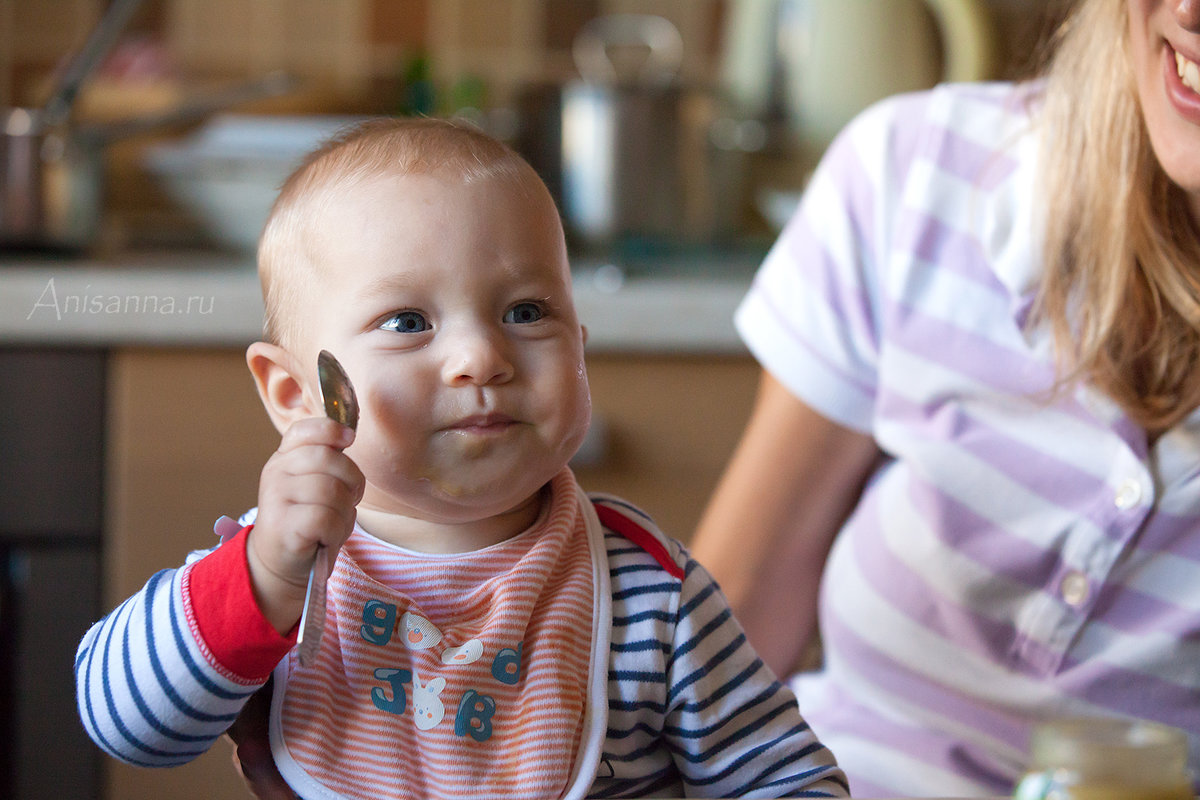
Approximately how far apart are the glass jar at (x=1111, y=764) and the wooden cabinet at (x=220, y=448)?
0.23m

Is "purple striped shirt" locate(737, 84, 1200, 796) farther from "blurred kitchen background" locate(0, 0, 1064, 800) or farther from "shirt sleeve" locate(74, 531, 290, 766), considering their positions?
"shirt sleeve" locate(74, 531, 290, 766)

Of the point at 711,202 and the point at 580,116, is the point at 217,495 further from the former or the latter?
the point at 711,202

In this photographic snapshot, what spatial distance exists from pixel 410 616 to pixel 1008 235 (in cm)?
48

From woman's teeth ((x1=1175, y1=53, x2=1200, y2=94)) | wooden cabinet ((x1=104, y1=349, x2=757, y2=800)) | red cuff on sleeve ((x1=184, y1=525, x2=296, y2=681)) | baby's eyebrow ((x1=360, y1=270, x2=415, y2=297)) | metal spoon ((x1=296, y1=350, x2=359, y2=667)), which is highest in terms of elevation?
woman's teeth ((x1=1175, y1=53, x2=1200, y2=94))

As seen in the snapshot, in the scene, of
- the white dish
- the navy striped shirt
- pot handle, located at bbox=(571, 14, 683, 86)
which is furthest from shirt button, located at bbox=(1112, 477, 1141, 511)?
pot handle, located at bbox=(571, 14, 683, 86)

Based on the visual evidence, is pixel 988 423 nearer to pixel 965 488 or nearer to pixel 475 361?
pixel 965 488

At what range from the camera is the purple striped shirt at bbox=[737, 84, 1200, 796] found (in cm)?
72

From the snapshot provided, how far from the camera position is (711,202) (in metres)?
1.74

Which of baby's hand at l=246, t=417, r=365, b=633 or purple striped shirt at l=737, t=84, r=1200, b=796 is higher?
baby's hand at l=246, t=417, r=365, b=633

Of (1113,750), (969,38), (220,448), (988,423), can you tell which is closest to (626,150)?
(969,38)

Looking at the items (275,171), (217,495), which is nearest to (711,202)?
(275,171)

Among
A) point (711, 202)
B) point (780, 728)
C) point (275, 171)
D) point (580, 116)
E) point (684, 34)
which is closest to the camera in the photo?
Answer: point (780, 728)

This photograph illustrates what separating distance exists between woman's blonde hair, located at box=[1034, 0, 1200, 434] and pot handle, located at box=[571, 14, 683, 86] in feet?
3.84

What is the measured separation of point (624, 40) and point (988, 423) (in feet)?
4.10
